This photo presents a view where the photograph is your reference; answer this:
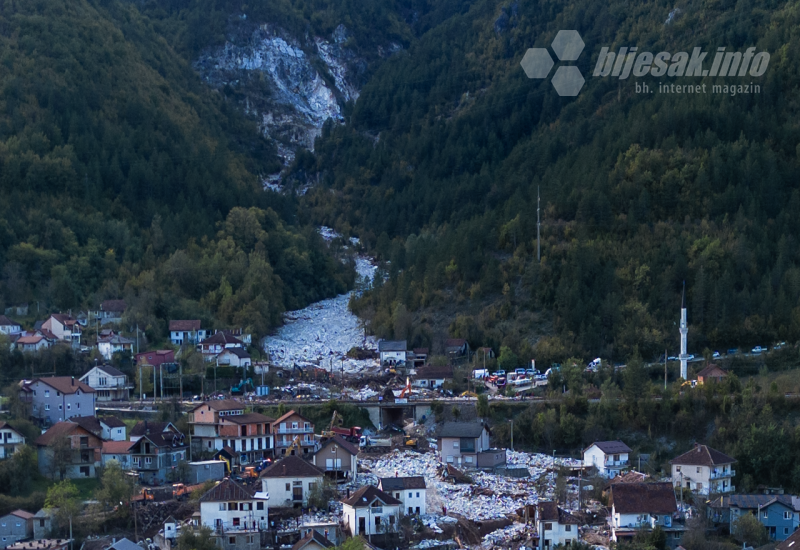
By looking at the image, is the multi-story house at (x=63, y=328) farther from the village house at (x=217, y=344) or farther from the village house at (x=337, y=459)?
the village house at (x=337, y=459)

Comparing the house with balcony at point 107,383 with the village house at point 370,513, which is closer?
the village house at point 370,513

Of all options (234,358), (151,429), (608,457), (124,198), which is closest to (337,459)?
(151,429)

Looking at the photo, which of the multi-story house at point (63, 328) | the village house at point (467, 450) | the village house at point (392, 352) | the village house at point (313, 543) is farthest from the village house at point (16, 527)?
the village house at point (392, 352)

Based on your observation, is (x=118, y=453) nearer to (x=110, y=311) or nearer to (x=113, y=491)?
(x=113, y=491)

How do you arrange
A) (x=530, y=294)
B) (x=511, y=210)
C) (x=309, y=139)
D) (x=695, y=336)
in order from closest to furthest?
(x=695, y=336)
(x=530, y=294)
(x=511, y=210)
(x=309, y=139)

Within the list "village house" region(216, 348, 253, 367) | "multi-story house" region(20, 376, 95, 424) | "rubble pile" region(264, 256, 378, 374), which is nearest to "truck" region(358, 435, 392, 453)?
"multi-story house" region(20, 376, 95, 424)

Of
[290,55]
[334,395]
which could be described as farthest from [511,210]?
[290,55]

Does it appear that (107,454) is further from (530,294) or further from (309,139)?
(309,139)
